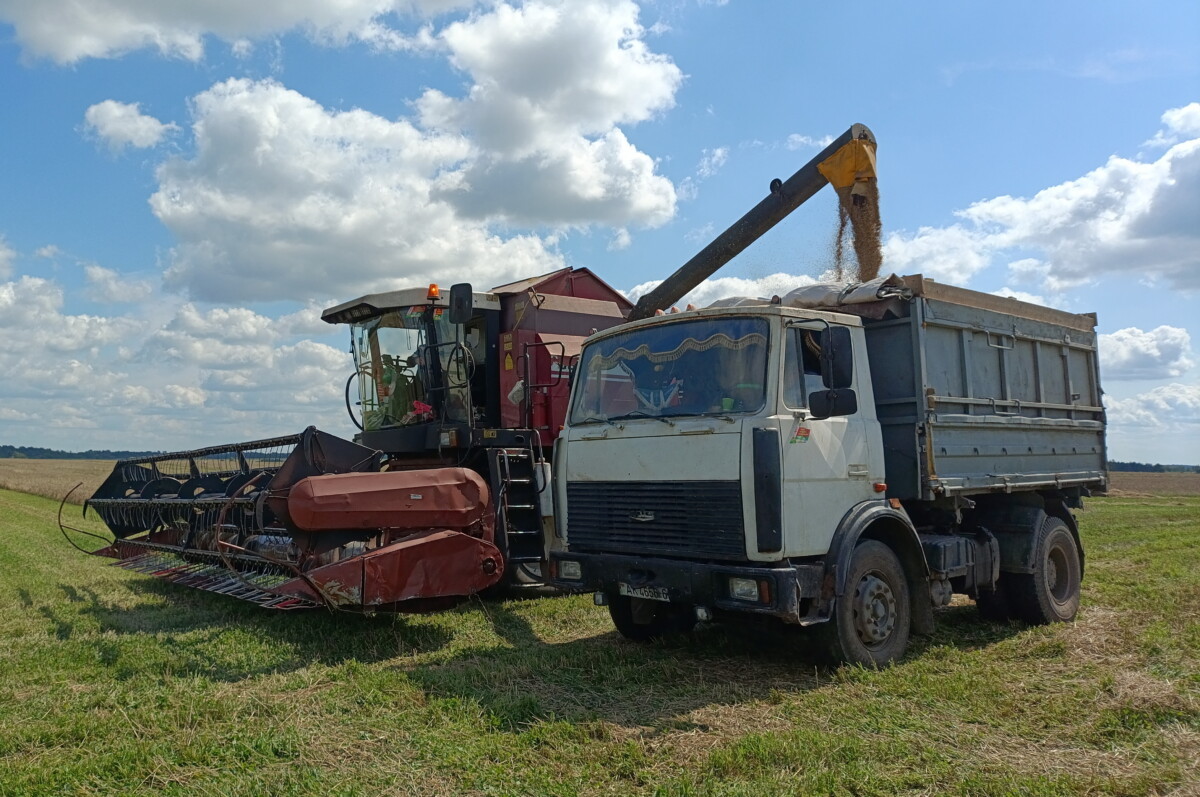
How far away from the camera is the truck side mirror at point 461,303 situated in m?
8.21

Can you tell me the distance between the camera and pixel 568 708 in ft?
18.1

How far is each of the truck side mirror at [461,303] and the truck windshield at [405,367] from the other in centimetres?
110

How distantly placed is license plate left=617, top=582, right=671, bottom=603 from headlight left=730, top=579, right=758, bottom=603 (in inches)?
19.1

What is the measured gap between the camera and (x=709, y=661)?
6.78 m

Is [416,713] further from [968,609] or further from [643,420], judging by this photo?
[968,609]

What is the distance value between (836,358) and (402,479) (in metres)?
3.68

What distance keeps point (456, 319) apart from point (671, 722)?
4.35m

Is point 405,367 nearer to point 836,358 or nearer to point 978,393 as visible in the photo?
point 836,358

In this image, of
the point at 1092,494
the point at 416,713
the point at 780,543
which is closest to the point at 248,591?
the point at 416,713

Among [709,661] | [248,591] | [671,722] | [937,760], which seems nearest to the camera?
[937,760]

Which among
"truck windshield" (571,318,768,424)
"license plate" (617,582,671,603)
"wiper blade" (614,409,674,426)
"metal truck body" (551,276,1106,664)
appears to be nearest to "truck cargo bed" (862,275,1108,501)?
"metal truck body" (551,276,1106,664)

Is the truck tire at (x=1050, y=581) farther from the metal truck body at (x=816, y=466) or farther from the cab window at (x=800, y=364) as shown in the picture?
the cab window at (x=800, y=364)

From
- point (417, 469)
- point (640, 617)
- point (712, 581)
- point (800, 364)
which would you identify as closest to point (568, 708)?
point (712, 581)

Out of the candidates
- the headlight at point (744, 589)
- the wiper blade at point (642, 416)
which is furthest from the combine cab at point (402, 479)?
the headlight at point (744, 589)
